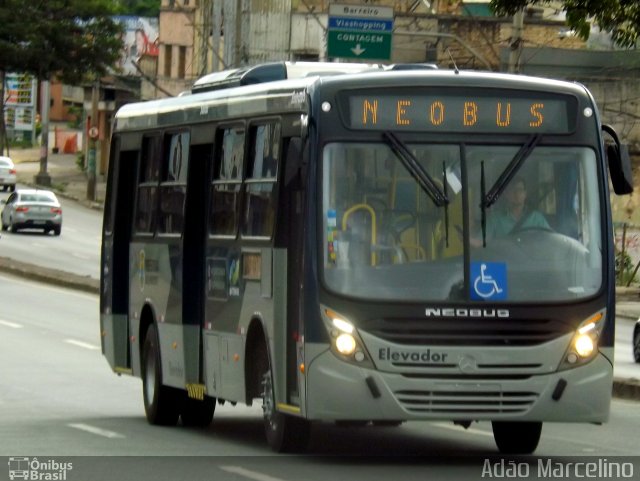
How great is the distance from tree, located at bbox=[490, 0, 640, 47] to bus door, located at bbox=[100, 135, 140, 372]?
399 centimetres

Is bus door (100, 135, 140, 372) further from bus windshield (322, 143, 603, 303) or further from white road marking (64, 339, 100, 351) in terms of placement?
white road marking (64, 339, 100, 351)

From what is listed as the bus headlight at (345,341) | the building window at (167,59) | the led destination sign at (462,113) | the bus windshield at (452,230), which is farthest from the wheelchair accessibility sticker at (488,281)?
the building window at (167,59)

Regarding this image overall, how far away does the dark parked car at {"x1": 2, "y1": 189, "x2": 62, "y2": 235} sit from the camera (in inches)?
2185

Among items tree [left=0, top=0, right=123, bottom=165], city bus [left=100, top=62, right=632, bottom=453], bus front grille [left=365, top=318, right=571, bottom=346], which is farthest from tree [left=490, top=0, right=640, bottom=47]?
tree [left=0, top=0, right=123, bottom=165]

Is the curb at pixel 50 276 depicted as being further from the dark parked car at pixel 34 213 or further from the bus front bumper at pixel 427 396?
the bus front bumper at pixel 427 396

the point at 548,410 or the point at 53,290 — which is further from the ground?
the point at 548,410

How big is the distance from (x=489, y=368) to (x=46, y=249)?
39.7 m

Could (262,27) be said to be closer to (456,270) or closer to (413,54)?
(413,54)

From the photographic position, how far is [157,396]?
15.7 m

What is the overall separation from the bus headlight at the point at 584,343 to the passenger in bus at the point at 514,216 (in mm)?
714

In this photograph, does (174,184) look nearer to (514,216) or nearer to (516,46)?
(514,216)

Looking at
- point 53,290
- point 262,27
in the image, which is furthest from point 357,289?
point 262,27

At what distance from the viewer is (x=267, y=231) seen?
12.6 meters

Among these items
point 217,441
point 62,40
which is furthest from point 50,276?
point 62,40
